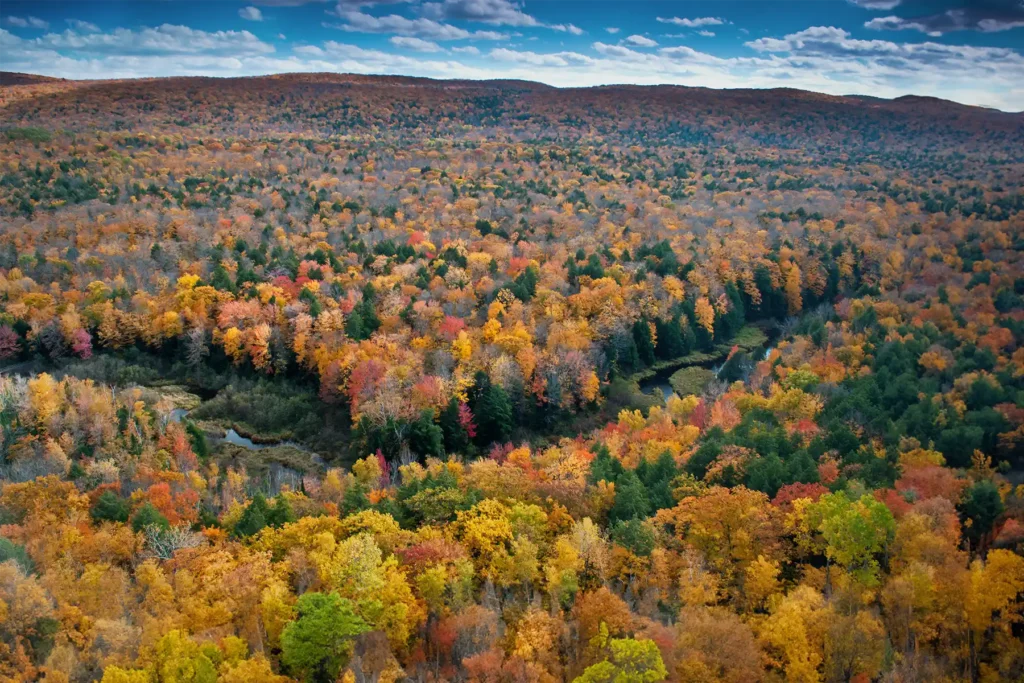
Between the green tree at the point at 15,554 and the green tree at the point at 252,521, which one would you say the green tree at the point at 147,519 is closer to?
the green tree at the point at 252,521

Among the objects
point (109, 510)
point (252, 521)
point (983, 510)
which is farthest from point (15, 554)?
point (983, 510)

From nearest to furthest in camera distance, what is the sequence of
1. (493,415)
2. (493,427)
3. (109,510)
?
(109,510), (493,415), (493,427)

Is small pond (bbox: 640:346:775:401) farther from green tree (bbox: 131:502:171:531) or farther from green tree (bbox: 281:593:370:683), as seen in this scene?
green tree (bbox: 281:593:370:683)

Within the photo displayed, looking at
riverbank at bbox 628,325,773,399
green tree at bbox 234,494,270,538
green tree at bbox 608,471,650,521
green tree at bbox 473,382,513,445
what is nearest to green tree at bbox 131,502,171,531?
green tree at bbox 234,494,270,538

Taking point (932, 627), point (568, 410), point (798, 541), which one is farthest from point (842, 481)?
point (568, 410)

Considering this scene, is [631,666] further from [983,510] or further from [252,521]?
[983,510]
